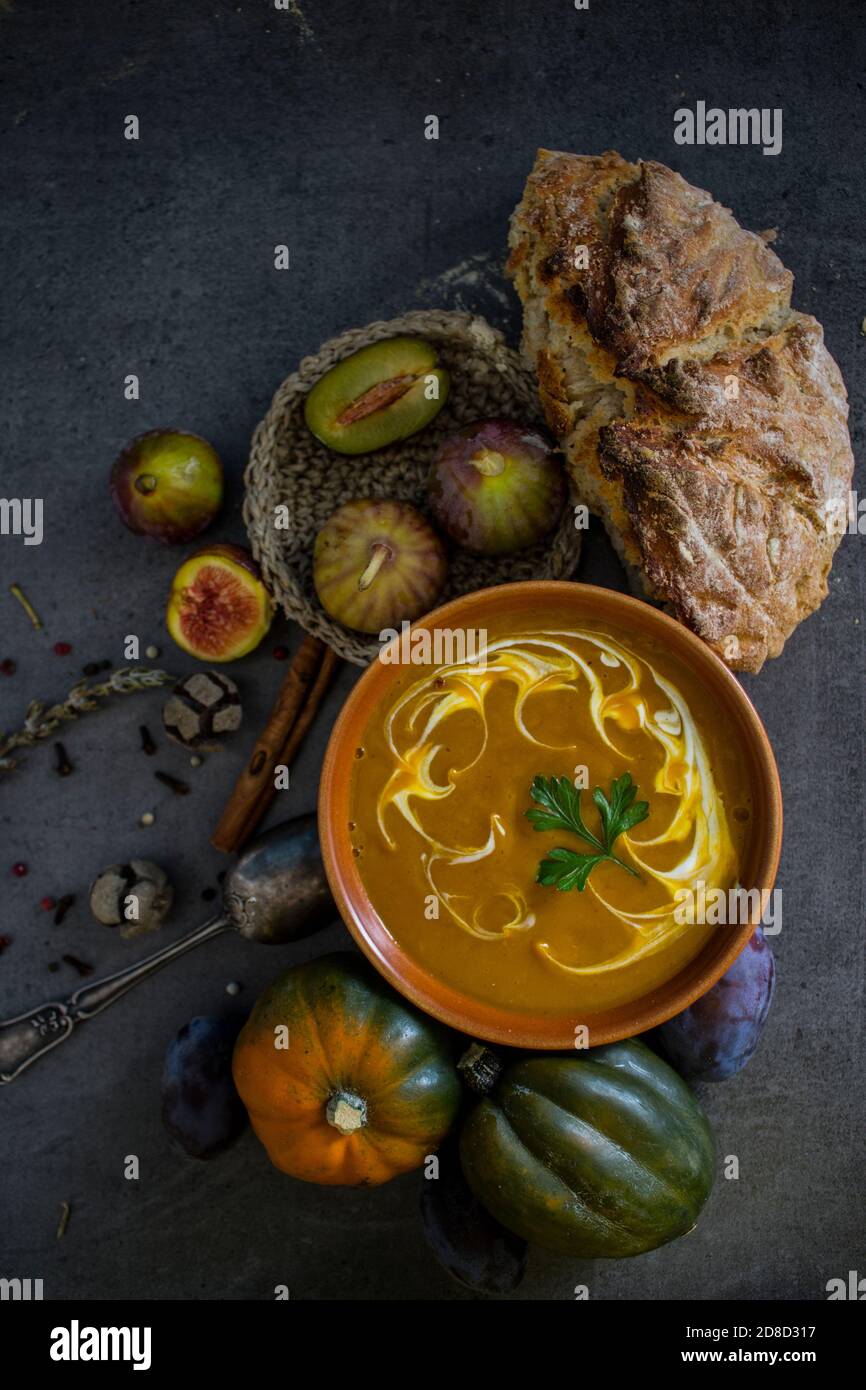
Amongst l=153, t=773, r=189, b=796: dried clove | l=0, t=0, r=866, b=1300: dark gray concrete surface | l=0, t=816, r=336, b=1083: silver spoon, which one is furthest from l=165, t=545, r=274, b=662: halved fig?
l=0, t=816, r=336, b=1083: silver spoon

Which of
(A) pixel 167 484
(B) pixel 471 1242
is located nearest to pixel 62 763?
(A) pixel 167 484

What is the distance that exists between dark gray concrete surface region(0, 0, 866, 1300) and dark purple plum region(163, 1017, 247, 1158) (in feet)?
0.50

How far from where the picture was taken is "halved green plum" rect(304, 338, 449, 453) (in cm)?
242

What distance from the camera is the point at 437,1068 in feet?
7.54

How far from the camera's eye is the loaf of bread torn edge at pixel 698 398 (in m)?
2.18

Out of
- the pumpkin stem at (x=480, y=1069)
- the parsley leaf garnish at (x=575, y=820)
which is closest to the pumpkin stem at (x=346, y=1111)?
the pumpkin stem at (x=480, y=1069)

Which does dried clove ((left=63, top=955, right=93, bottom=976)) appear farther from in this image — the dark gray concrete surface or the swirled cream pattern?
the swirled cream pattern

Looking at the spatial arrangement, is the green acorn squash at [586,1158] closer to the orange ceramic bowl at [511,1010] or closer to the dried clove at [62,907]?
the orange ceramic bowl at [511,1010]

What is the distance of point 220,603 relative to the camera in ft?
8.41

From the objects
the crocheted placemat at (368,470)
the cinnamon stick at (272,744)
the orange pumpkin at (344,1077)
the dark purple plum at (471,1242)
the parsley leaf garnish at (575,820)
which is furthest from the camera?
the cinnamon stick at (272,744)

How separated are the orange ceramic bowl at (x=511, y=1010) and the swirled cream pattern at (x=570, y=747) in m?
0.07

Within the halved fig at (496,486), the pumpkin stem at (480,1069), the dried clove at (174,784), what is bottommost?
the pumpkin stem at (480,1069)
